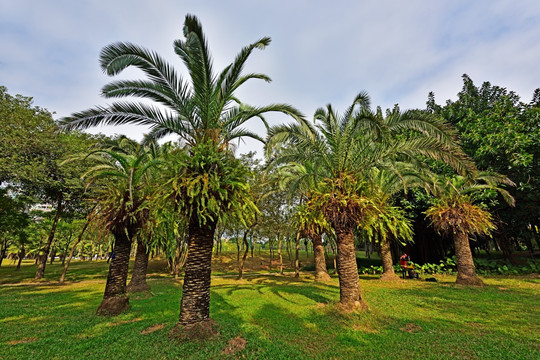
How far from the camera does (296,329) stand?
25.4ft

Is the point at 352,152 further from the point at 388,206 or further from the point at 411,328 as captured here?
the point at 411,328

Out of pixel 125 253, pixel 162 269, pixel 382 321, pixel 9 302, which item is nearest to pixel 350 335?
pixel 382 321

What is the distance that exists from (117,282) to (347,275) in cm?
977

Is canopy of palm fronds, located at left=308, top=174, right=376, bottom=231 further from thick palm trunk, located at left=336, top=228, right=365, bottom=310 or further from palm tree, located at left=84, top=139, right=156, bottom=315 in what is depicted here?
palm tree, located at left=84, top=139, right=156, bottom=315

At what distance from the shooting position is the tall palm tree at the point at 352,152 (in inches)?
368

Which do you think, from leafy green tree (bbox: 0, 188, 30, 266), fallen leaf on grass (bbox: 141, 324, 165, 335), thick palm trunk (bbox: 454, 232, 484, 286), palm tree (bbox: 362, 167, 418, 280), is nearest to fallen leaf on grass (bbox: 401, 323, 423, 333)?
palm tree (bbox: 362, 167, 418, 280)

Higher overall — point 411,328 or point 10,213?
point 10,213

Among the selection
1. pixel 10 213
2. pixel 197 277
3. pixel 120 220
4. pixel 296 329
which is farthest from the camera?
pixel 10 213

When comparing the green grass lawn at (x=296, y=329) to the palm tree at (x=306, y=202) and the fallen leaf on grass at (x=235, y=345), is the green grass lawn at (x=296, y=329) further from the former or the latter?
the palm tree at (x=306, y=202)

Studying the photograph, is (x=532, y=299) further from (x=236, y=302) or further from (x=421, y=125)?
(x=236, y=302)

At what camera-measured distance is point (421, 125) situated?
30.7 feet

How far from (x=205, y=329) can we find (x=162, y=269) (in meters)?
29.4

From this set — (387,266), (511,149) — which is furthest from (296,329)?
(511,149)

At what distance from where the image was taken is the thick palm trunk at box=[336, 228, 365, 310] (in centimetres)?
943
